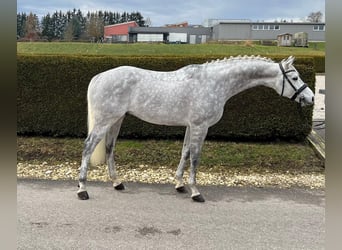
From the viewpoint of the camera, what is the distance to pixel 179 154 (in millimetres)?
6070

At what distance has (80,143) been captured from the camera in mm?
6449

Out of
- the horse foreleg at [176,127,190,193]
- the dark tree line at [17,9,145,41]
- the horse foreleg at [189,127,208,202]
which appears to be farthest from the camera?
A: the dark tree line at [17,9,145,41]

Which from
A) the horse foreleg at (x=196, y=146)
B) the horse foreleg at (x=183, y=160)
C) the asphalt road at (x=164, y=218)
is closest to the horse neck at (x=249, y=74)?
the horse foreleg at (x=196, y=146)

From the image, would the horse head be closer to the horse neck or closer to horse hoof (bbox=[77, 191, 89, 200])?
the horse neck

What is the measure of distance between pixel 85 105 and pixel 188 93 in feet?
10.4

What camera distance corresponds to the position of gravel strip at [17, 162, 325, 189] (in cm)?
498

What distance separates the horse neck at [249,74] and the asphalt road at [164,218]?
1.42 meters

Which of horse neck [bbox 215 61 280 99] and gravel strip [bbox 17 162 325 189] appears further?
gravel strip [bbox 17 162 325 189]

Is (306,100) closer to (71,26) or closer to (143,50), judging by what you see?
(143,50)

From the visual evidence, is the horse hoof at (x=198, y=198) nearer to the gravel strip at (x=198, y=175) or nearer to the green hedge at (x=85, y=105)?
the gravel strip at (x=198, y=175)

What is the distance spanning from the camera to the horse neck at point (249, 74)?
4184mm

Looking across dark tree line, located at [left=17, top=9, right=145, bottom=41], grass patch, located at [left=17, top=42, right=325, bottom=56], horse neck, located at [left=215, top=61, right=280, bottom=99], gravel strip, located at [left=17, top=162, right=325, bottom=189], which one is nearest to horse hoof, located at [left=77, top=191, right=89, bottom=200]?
gravel strip, located at [left=17, top=162, right=325, bottom=189]

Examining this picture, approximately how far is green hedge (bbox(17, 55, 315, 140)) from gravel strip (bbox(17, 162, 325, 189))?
1253mm

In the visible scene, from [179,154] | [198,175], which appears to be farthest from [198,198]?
[179,154]
